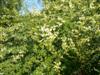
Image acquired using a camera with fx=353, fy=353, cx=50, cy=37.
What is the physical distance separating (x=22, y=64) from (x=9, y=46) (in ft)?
1.95

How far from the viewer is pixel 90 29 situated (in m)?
6.16

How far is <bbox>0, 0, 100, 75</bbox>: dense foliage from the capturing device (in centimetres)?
594

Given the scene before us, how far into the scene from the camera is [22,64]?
20.0ft

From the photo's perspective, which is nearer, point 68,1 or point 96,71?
point 96,71

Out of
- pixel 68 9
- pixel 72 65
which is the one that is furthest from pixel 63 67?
pixel 68 9

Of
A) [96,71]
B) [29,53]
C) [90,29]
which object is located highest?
[90,29]

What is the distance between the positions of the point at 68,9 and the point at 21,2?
16.6 ft

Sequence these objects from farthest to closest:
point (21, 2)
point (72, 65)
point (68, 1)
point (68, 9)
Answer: point (21, 2), point (68, 1), point (68, 9), point (72, 65)

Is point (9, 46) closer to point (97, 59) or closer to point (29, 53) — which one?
point (29, 53)

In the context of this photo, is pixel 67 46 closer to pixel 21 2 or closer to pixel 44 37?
pixel 44 37

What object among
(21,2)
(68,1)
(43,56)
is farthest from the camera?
(21,2)

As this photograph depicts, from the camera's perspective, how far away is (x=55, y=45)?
20.3 feet

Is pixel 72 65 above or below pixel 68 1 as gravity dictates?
below

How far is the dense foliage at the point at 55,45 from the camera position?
234 inches
